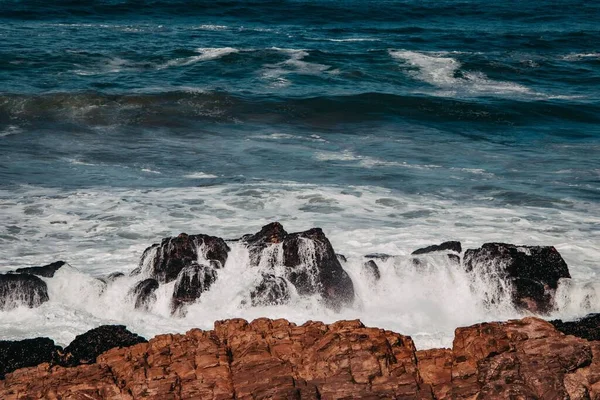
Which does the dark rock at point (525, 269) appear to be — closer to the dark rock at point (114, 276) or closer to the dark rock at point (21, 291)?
the dark rock at point (114, 276)

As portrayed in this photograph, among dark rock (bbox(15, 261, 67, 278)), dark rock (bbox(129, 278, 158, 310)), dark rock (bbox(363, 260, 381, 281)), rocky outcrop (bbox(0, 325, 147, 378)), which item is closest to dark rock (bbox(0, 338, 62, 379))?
rocky outcrop (bbox(0, 325, 147, 378))

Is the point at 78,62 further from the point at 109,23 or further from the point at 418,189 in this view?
the point at 418,189

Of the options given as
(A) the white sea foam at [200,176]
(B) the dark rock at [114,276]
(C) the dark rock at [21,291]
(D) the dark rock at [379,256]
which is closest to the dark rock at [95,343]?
(C) the dark rock at [21,291]

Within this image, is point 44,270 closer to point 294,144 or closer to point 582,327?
point 582,327

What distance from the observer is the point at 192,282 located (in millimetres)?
18875

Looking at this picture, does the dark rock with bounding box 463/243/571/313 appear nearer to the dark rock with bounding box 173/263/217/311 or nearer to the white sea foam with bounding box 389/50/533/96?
the dark rock with bounding box 173/263/217/311

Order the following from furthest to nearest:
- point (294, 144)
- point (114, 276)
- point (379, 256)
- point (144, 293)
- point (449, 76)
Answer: point (449, 76) → point (294, 144) → point (379, 256) → point (114, 276) → point (144, 293)

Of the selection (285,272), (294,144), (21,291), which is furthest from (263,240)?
(294,144)

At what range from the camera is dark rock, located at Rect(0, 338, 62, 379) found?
15336mm

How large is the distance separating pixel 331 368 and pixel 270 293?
6.41m

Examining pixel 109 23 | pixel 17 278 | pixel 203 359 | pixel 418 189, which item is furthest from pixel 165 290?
pixel 109 23

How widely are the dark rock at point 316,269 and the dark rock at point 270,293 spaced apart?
31 centimetres

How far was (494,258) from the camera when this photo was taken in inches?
771

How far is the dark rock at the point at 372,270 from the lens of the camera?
1991cm
